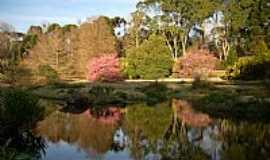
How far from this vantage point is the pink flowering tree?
55.9 metres

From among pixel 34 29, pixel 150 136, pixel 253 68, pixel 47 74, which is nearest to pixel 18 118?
pixel 150 136

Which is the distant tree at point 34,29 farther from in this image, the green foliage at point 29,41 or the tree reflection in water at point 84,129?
the tree reflection in water at point 84,129

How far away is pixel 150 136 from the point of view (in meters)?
21.8

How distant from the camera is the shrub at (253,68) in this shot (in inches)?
1953

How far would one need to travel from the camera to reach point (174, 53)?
78875 millimetres

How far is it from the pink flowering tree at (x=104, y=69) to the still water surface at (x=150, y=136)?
25.7m

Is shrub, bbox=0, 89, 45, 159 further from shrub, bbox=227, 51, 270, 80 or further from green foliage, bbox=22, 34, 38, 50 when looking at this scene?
green foliage, bbox=22, 34, 38, 50

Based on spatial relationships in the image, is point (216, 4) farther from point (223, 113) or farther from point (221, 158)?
point (221, 158)

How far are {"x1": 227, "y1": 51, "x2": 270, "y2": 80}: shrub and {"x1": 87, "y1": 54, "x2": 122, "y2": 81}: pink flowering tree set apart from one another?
12764 mm

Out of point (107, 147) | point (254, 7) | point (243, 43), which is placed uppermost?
point (254, 7)

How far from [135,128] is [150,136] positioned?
2.52 m

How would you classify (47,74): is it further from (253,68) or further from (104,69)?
(253,68)

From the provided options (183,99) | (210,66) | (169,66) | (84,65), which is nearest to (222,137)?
(183,99)

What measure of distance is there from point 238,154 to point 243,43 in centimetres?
5691
